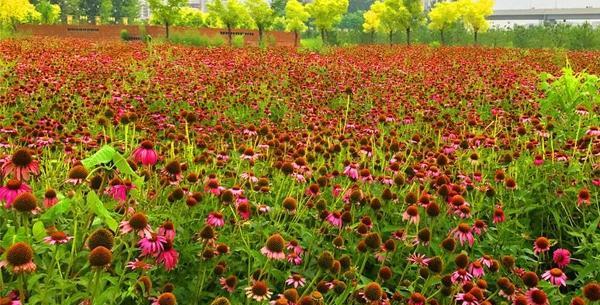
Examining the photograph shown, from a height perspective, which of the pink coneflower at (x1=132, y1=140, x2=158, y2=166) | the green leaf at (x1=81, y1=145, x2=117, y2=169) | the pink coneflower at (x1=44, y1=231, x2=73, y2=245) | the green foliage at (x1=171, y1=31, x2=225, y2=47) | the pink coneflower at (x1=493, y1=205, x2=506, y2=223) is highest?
the green foliage at (x1=171, y1=31, x2=225, y2=47)

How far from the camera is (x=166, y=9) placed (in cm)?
2489

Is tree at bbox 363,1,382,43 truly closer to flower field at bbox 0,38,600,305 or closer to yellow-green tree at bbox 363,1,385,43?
yellow-green tree at bbox 363,1,385,43

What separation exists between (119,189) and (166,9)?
24304 millimetres

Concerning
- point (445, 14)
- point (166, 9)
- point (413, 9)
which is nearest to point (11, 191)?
point (166, 9)

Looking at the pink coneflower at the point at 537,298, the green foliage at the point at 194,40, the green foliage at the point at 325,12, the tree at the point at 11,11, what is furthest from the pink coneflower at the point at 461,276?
the green foliage at the point at 325,12

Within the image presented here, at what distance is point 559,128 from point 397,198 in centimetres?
215

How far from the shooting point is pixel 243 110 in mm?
5910

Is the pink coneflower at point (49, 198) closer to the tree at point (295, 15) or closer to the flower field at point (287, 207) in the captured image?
the flower field at point (287, 207)

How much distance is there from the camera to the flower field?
1.74m

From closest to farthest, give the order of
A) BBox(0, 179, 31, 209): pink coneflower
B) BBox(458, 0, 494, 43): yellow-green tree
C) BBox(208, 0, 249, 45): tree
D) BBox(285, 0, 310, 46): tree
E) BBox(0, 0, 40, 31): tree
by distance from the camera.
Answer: BBox(0, 179, 31, 209): pink coneflower → BBox(0, 0, 40, 31): tree → BBox(208, 0, 249, 45): tree → BBox(458, 0, 494, 43): yellow-green tree → BBox(285, 0, 310, 46): tree

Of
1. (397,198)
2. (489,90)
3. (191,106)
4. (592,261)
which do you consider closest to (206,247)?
(397,198)

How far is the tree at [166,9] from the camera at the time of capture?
81.9ft

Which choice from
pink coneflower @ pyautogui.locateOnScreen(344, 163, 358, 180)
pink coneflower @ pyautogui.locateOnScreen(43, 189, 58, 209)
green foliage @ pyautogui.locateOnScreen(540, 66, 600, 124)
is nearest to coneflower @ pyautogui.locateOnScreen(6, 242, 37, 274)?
pink coneflower @ pyautogui.locateOnScreen(43, 189, 58, 209)

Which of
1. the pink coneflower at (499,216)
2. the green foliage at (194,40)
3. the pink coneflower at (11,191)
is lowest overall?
the pink coneflower at (499,216)
